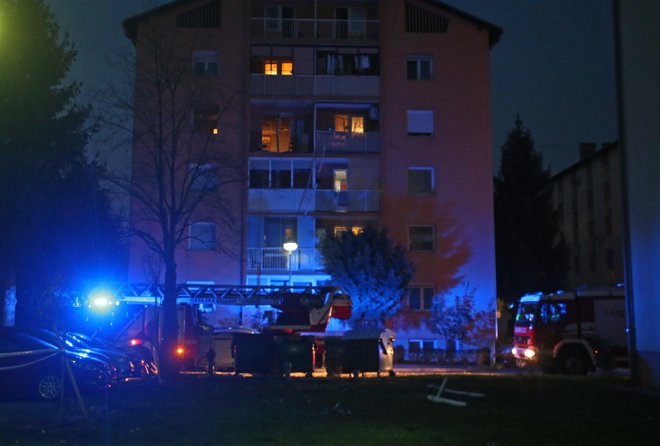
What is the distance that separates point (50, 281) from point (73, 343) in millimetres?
13842

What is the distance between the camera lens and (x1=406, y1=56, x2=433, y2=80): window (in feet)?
140

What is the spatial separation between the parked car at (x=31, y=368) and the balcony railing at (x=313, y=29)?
92.8ft

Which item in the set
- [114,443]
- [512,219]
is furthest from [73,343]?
[512,219]

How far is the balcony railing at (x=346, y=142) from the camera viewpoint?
41.5m

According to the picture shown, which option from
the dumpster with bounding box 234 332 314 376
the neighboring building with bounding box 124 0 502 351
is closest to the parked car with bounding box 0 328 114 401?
the dumpster with bounding box 234 332 314 376

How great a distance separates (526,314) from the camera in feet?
96.4

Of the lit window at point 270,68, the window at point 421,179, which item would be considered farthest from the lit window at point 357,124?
the lit window at point 270,68

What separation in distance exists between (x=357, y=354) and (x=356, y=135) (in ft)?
69.3

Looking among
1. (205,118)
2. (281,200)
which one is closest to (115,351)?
(281,200)

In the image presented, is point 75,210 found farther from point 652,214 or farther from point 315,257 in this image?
point 652,214

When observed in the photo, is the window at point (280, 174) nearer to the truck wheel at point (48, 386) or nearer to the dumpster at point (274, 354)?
the dumpster at point (274, 354)

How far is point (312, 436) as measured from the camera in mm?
10609

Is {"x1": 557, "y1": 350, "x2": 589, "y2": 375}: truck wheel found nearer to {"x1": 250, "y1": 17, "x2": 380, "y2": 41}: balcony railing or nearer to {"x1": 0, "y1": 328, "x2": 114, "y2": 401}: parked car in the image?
{"x1": 0, "y1": 328, "x2": 114, "y2": 401}: parked car

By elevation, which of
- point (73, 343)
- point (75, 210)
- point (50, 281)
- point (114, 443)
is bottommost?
point (114, 443)
